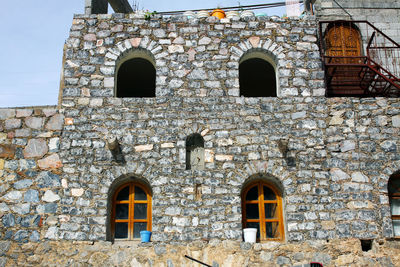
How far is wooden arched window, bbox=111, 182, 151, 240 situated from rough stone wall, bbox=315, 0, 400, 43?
632 cm

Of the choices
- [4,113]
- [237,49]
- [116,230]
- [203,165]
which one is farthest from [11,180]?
[237,49]

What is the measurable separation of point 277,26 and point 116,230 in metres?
5.35

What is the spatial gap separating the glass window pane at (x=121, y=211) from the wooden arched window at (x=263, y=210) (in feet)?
7.40

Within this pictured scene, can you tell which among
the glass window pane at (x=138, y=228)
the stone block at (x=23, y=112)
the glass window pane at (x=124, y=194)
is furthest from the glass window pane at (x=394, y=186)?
the stone block at (x=23, y=112)

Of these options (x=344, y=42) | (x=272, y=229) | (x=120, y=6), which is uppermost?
(x=120, y=6)

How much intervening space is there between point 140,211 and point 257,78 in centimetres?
568

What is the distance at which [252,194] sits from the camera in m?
9.76

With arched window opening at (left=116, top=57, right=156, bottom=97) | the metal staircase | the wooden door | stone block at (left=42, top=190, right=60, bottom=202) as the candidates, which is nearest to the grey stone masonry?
stone block at (left=42, top=190, right=60, bottom=202)

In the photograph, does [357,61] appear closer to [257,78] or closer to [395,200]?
[257,78]

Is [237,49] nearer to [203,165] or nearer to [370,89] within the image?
[203,165]

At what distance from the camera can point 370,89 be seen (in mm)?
11516

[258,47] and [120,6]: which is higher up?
[120,6]

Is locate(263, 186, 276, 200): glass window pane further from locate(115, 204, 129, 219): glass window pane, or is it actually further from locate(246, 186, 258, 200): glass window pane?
locate(115, 204, 129, 219): glass window pane

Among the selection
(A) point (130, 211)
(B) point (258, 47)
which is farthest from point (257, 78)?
(A) point (130, 211)
